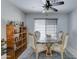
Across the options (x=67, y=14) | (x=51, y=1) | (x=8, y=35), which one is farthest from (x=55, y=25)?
(x=8, y=35)

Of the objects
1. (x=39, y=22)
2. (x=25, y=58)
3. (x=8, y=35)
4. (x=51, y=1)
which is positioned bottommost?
(x=25, y=58)

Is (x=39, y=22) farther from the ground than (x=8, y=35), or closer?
farther from the ground

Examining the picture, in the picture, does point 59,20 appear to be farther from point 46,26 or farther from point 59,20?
point 46,26

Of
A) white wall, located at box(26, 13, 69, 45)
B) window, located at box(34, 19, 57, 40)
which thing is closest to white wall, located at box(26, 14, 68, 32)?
white wall, located at box(26, 13, 69, 45)

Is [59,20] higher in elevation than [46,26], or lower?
higher

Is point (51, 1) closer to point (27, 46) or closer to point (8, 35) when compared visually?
point (8, 35)

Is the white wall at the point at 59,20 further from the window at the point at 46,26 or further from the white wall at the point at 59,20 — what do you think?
the window at the point at 46,26

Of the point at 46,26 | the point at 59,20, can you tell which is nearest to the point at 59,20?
the point at 59,20

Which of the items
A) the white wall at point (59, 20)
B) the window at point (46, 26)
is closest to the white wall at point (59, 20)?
the white wall at point (59, 20)

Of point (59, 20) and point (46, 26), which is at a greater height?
point (59, 20)

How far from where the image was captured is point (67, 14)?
8062 millimetres

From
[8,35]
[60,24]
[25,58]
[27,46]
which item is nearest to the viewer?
[8,35]

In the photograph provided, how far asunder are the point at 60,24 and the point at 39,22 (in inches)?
51.1

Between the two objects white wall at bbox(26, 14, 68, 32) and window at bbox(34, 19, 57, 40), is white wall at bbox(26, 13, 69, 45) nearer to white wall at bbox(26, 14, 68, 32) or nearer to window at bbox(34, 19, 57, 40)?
white wall at bbox(26, 14, 68, 32)
